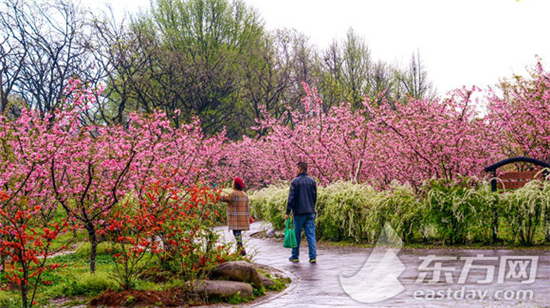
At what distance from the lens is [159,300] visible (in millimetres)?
7055

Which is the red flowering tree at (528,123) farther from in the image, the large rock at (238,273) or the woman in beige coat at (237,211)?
the large rock at (238,273)

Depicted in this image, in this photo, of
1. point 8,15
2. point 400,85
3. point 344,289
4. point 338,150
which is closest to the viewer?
point 344,289

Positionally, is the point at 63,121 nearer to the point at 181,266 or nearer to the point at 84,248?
the point at 181,266

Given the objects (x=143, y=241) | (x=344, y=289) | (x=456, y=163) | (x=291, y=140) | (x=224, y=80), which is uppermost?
(x=224, y=80)

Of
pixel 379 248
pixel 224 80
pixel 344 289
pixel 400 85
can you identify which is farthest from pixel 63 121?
pixel 400 85

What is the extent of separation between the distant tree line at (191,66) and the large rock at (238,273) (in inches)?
845

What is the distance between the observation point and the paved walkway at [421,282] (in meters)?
6.58

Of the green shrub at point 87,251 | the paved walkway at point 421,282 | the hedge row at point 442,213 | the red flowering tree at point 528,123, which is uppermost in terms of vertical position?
the red flowering tree at point 528,123

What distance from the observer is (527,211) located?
11.1 meters

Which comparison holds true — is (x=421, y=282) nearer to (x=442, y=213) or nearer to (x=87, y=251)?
(x=442, y=213)

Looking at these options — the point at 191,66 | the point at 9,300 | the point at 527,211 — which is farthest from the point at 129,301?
the point at 191,66

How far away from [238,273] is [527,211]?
6.59m

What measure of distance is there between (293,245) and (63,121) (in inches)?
194

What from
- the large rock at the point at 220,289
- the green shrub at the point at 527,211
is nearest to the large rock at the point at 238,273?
the large rock at the point at 220,289
